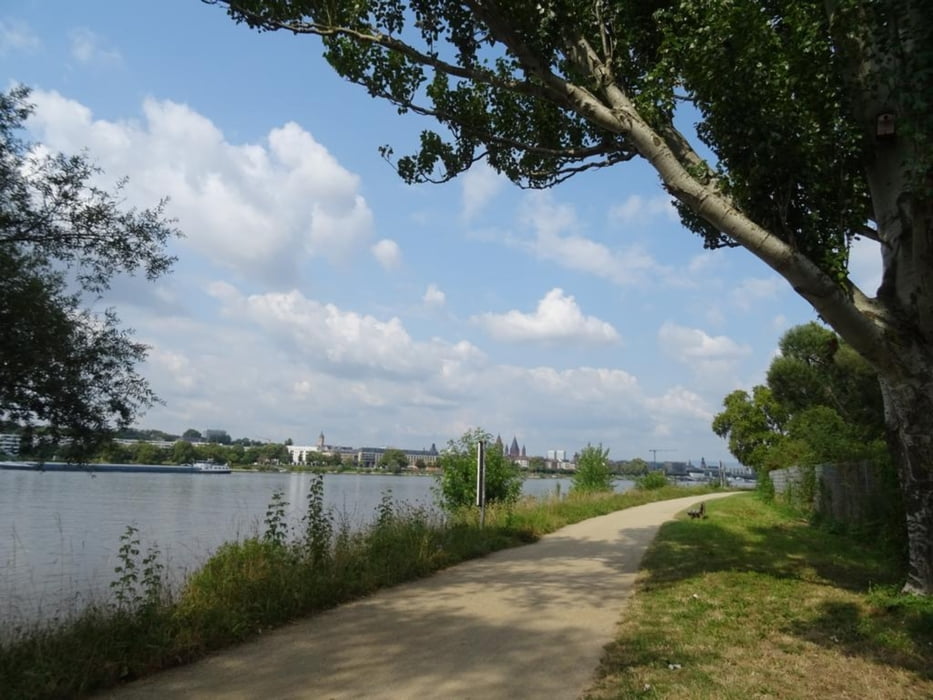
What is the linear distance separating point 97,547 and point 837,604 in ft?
48.7

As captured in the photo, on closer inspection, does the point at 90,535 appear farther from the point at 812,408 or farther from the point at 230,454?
the point at 230,454

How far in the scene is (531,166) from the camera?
13375 mm

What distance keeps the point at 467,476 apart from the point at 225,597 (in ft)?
48.0

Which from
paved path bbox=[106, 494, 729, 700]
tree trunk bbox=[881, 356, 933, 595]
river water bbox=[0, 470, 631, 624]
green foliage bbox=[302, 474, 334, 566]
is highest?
tree trunk bbox=[881, 356, 933, 595]

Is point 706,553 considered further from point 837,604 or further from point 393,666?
point 393,666

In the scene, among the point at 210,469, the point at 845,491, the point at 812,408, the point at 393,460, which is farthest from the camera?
the point at 210,469

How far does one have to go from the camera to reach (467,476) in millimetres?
21203

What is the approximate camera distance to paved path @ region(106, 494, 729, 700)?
16.4ft

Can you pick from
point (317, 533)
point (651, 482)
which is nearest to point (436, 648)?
point (317, 533)

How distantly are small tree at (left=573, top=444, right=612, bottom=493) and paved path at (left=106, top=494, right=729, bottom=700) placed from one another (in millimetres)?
26249

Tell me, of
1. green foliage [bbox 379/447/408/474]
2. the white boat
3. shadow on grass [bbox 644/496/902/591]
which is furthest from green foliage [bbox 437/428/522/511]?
the white boat

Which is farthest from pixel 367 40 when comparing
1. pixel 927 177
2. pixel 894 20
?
pixel 927 177

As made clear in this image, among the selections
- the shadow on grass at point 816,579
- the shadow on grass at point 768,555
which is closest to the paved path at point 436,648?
the shadow on grass at point 816,579

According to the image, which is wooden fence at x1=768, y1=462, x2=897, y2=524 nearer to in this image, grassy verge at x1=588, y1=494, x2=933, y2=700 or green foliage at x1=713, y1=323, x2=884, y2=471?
green foliage at x1=713, y1=323, x2=884, y2=471
